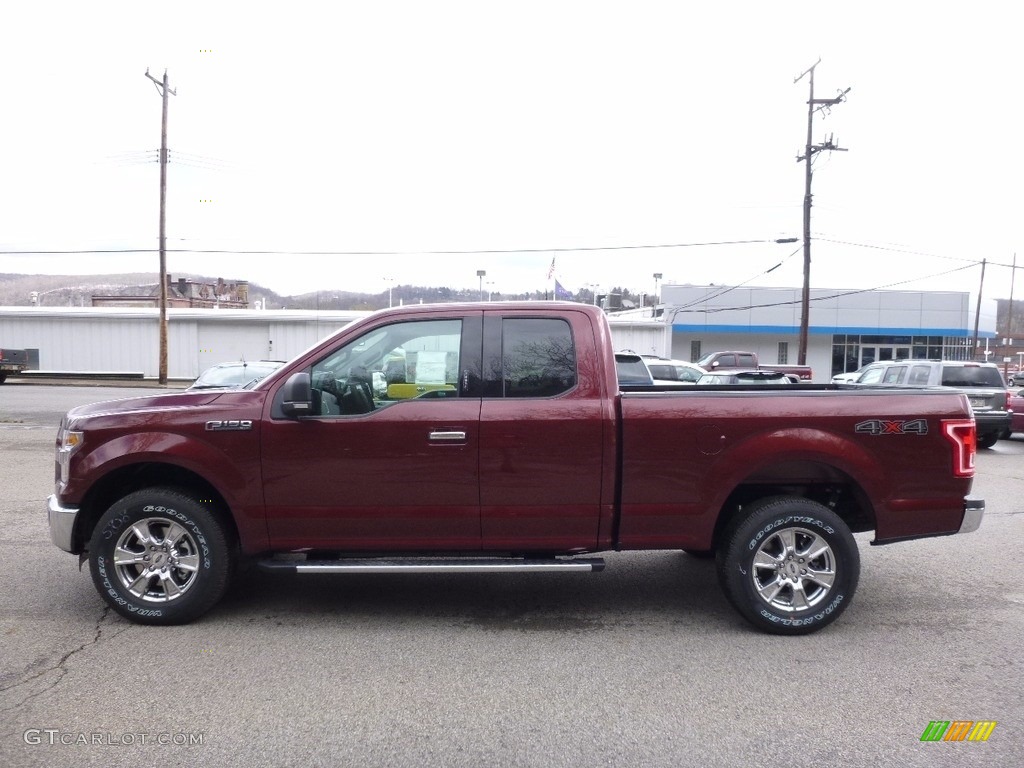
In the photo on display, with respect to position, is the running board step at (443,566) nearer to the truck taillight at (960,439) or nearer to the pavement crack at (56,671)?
the pavement crack at (56,671)

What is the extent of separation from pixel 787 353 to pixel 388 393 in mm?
45654

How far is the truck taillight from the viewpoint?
4.94 m

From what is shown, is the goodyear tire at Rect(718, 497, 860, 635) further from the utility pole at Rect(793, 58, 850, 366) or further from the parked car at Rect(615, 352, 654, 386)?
the utility pole at Rect(793, 58, 850, 366)

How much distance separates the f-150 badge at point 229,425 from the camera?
4.89 meters

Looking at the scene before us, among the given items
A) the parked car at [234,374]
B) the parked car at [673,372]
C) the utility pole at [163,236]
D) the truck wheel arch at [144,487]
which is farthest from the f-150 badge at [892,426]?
the utility pole at [163,236]

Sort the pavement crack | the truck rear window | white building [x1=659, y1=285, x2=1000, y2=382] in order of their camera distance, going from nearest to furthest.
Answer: the pavement crack → the truck rear window → white building [x1=659, y1=285, x2=1000, y2=382]

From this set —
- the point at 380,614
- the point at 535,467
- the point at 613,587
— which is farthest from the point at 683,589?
the point at 380,614

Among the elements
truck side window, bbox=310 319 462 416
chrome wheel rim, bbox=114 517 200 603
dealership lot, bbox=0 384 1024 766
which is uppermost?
truck side window, bbox=310 319 462 416

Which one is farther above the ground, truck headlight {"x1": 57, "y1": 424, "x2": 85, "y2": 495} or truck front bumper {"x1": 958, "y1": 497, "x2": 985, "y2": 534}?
truck headlight {"x1": 57, "y1": 424, "x2": 85, "y2": 495}

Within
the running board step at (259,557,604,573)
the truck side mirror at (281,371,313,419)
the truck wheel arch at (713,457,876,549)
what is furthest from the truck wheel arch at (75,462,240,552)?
the truck wheel arch at (713,457,876,549)

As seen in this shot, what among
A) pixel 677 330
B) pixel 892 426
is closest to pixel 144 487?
pixel 892 426

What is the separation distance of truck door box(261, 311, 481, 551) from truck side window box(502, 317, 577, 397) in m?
0.21

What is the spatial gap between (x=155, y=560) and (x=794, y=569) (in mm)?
3973

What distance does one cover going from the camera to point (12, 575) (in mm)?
6039
